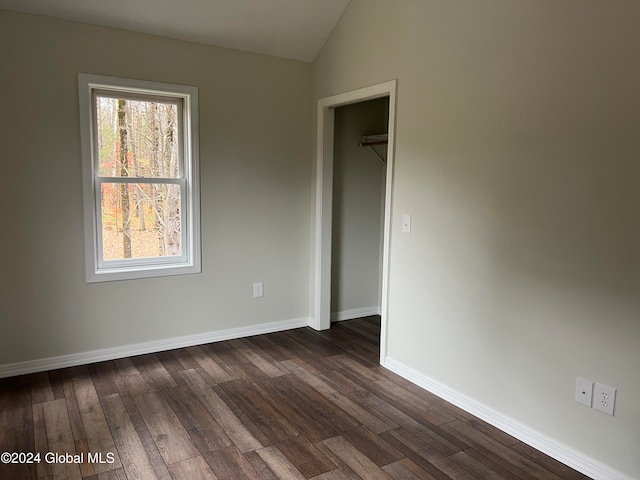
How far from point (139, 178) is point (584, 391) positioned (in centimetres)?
312

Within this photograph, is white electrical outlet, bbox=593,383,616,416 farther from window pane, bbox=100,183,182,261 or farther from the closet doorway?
window pane, bbox=100,183,182,261

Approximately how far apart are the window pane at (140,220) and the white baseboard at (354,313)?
5.37 ft

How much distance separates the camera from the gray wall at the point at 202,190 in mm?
3090

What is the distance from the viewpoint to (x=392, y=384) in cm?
321

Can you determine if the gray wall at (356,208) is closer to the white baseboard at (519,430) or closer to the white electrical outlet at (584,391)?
the white baseboard at (519,430)

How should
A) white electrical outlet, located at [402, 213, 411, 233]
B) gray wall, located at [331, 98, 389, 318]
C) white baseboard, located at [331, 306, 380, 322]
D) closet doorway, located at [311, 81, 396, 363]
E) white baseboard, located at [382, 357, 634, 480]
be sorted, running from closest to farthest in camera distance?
white baseboard, located at [382, 357, 634, 480], white electrical outlet, located at [402, 213, 411, 233], closet doorway, located at [311, 81, 396, 363], gray wall, located at [331, 98, 389, 318], white baseboard, located at [331, 306, 380, 322]

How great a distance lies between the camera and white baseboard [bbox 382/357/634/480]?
2.21m

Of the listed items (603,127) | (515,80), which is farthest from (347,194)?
(603,127)

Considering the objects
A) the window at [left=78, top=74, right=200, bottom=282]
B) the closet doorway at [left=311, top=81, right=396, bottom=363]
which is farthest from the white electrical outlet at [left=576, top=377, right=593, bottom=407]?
the window at [left=78, top=74, right=200, bottom=282]

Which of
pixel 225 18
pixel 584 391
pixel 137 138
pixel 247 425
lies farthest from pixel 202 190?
pixel 584 391

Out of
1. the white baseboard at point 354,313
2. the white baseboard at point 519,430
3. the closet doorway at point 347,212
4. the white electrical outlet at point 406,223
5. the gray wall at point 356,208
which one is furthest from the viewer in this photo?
the white baseboard at point 354,313


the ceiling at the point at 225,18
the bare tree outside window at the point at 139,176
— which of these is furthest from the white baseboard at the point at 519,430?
the ceiling at the point at 225,18

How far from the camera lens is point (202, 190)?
3.73 metres

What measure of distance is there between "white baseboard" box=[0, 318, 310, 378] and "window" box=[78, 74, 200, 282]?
0.54 metres
